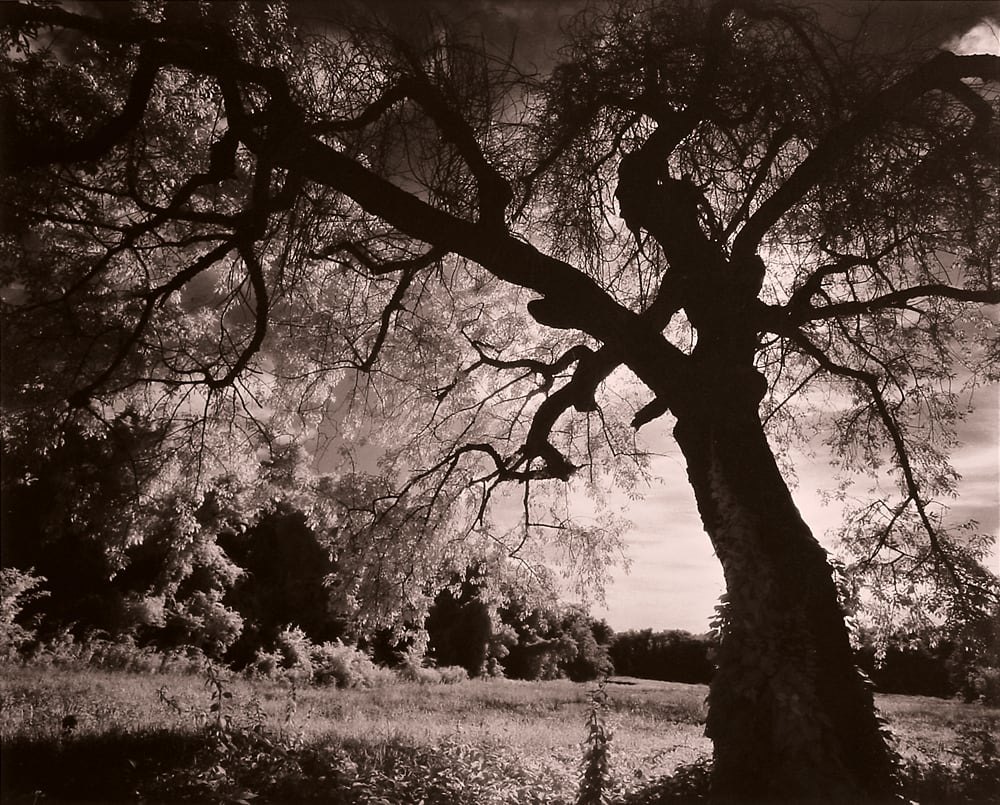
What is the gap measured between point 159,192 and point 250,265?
170cm

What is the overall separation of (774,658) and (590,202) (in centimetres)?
377

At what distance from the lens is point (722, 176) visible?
16.9 feet

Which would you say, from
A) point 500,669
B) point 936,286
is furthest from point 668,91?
point 500,669

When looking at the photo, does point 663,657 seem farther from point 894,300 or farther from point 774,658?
point 774,658

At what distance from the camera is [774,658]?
4.32m

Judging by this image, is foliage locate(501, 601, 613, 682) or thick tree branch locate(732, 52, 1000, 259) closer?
thick tree branch locate(732, 52, 1000, 259)

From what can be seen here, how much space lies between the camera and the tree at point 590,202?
4.29m

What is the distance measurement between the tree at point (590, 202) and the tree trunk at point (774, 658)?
0.06 ft

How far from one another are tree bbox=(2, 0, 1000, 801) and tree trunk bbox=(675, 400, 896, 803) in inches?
0.8

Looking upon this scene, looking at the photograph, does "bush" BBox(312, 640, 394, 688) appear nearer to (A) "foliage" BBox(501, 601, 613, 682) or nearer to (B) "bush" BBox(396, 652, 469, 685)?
(B) "bush" BBox(396, 652, 469, 685)

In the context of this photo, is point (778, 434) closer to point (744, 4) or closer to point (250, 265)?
point (744, 4)

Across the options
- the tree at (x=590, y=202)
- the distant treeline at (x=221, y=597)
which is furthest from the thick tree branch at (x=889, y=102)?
the distant treeline at (x=221, y=597)

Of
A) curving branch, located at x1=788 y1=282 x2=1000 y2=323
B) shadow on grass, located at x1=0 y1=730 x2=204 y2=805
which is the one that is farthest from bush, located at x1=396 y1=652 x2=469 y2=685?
curving branch, located at x1=788 y1=282 x2=1000 y2=323

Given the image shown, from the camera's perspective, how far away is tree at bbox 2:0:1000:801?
4285 millimetres
